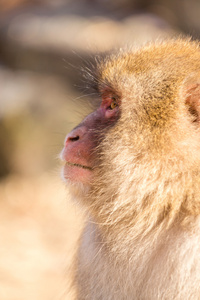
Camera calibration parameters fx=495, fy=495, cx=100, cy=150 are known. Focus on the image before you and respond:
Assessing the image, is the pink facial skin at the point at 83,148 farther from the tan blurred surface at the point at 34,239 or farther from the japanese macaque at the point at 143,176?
the tan blurred surface at the point at 34,239

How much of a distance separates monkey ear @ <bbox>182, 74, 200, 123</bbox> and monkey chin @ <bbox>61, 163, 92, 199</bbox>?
0.55 meters

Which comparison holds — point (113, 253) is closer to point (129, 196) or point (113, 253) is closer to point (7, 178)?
point (129, 196)

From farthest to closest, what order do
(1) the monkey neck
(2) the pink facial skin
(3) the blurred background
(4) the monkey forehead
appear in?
(3) the blurred background → (2) the pink facial skin → (4) the monkey forehead → (1) the monkey neck

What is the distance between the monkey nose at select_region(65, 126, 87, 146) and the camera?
2.29 meters

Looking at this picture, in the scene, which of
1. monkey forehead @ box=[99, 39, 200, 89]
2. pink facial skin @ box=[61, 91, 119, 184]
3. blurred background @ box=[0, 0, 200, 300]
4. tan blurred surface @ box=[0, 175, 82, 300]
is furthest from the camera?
blurred background @ box=[0, 0, 200, 300]

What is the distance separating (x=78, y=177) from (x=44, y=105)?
15.6 ft

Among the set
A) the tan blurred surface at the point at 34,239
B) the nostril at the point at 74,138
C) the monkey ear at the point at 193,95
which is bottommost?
the tan blurred surface at the point at 34,239

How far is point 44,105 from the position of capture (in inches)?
273

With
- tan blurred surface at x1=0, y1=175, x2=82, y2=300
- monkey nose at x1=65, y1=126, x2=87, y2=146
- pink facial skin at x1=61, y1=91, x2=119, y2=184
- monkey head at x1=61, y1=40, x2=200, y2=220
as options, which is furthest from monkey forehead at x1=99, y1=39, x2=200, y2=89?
tan blurred surface at x1=0, y1=175, x2=82, y2=300

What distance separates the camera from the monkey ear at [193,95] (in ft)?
6.71

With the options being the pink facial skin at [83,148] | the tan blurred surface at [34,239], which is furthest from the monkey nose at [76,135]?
the tan blurred surface at [34,239]

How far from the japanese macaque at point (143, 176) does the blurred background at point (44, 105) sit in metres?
0.59

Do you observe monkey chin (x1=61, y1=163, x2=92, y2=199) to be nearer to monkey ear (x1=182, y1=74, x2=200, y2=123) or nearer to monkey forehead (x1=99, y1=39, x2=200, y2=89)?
monkey forehead (x1=99, y1=39, x2=200, y2=89)

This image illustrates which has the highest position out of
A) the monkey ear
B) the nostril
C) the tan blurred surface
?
the monkey ear
